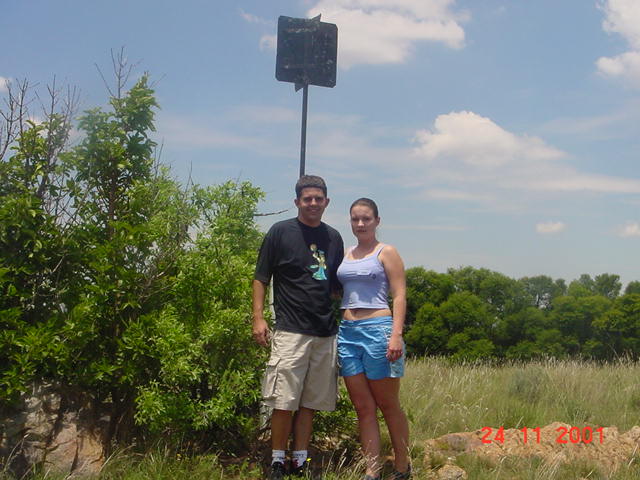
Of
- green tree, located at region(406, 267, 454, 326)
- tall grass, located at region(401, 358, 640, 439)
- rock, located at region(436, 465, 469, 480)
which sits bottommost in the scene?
rock, located at region(436, 465, 469, 480)

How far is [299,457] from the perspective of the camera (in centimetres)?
467

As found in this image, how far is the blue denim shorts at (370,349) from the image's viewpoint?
4598 mm

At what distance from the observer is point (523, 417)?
6.60 m

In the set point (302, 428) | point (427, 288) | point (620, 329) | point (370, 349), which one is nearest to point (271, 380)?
point (302, 428)

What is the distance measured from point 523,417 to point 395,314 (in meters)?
2.79

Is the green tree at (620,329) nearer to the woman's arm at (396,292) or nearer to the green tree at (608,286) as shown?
the green tree at (608,286)

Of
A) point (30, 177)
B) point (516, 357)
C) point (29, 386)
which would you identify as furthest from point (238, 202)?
point (516, 357)

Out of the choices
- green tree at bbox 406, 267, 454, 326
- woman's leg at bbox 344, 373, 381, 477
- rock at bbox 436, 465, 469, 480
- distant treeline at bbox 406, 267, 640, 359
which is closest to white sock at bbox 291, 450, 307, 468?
woman's leg at bbox 344, 373, 381, 477

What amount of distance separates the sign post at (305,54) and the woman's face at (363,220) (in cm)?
152

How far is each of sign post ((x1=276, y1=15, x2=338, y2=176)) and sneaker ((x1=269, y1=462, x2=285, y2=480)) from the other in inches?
112

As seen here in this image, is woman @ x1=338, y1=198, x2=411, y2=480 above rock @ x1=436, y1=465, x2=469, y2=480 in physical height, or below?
above

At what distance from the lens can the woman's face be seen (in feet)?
15.6

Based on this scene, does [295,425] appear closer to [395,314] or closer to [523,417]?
[395,314]
